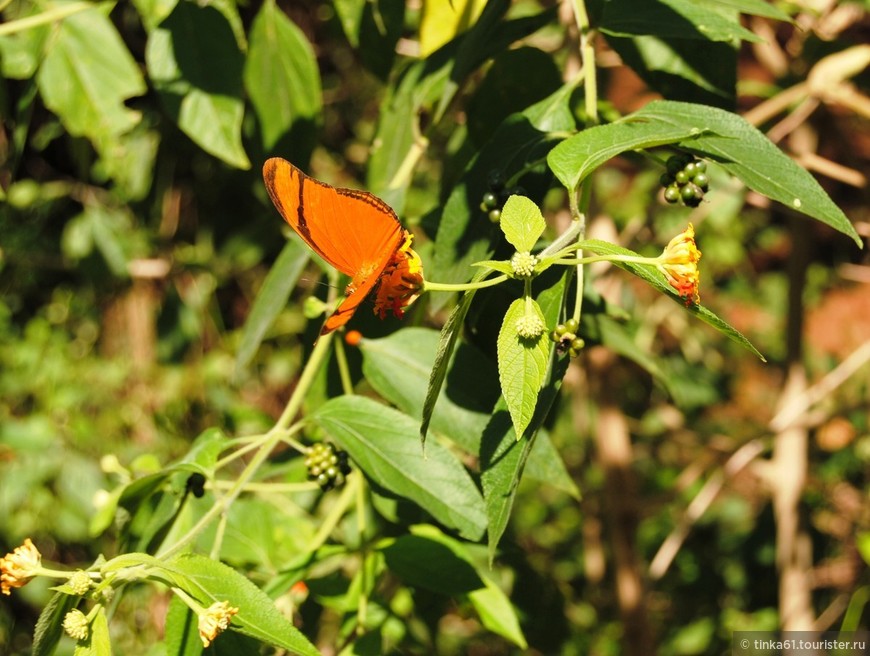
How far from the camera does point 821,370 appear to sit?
8.34 ft

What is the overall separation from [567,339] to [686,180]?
20 cm

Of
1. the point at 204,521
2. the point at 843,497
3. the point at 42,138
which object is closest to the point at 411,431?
the point at 204,521

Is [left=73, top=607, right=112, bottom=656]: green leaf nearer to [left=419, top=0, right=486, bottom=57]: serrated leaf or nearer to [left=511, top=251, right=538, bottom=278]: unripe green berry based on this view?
[left=511, top=251, right=538, bottom=278]: unripe green berry

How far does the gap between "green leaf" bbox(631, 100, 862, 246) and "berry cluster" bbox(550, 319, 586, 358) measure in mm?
171

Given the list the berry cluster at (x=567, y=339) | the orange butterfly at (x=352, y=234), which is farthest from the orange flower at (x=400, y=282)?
the berry cluster at (x=567, y=339)

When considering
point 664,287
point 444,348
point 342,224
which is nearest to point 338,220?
point 342,224

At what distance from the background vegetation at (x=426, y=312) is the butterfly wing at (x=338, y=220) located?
0.18m

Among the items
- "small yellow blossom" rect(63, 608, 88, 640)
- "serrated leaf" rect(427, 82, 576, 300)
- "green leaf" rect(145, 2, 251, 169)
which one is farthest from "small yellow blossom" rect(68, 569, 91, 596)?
"green leaf" rect(145, 2, 251, 169)

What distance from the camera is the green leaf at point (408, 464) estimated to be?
0.79m

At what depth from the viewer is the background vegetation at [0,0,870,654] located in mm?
935

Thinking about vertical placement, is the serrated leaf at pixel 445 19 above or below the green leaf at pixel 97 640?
above

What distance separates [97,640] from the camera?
0.65 m

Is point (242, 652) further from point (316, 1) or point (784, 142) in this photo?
point (316, 1)

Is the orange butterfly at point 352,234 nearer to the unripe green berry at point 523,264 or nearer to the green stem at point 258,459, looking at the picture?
the unripe green berry at point 523,264
